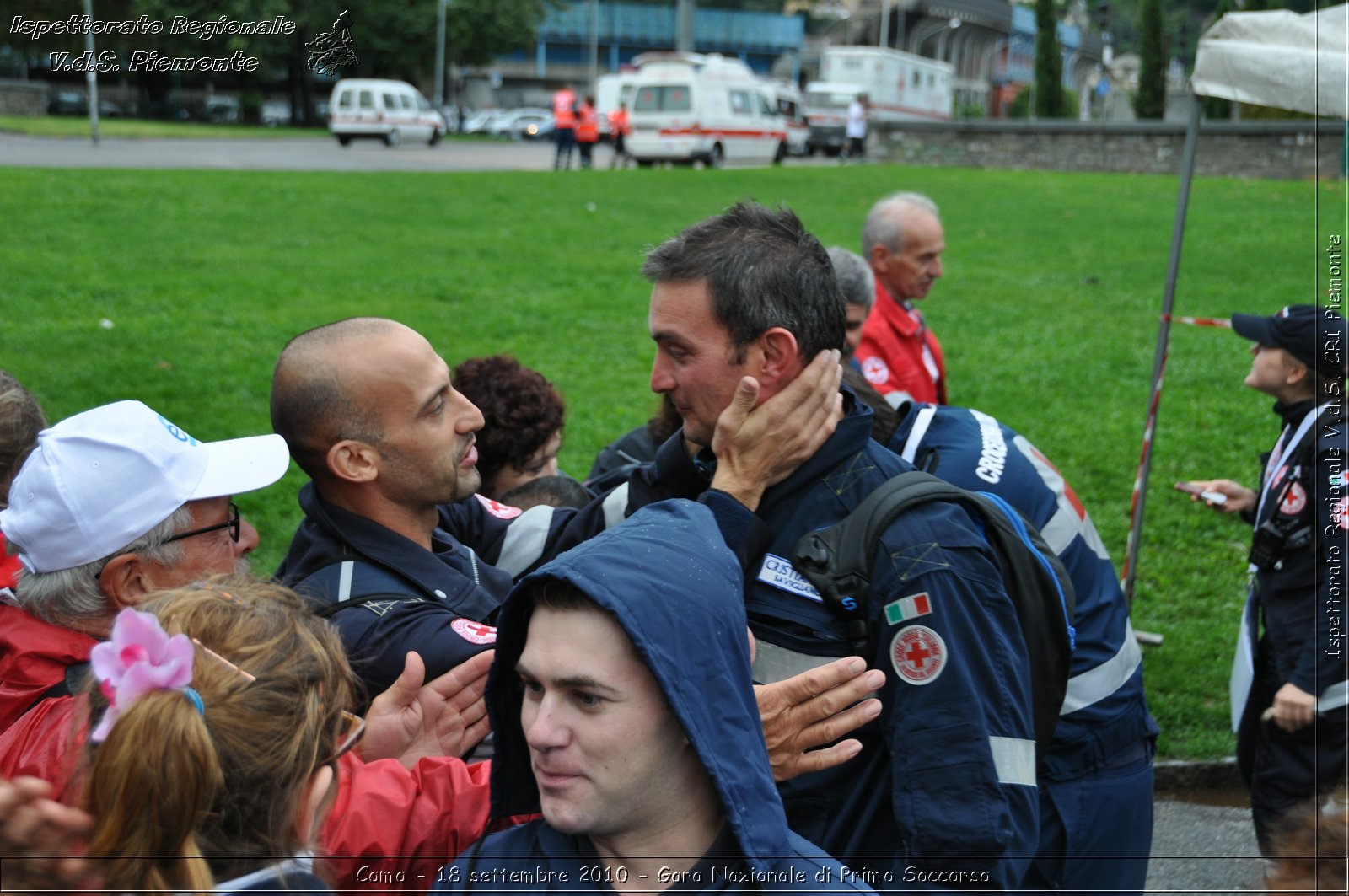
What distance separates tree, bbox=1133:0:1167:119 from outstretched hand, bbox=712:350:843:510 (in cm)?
2354

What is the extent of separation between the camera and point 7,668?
2346 millimetres

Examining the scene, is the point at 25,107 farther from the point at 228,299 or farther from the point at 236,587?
the point at 236,587

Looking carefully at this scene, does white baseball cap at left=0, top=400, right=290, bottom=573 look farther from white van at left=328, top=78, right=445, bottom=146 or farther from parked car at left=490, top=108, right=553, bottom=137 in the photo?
parked car at left=490, top=108, right=553, bottom=137

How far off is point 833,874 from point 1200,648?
16.7 feet

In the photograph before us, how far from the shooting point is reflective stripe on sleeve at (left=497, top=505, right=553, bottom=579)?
3.31 metres

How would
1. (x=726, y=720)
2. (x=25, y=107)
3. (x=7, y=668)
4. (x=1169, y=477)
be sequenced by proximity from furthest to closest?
(x=25, y=107) → (x=1169, y=477) → (x=7, y=668) → (x=726, y=720)

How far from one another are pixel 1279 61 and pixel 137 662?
5.57 metres

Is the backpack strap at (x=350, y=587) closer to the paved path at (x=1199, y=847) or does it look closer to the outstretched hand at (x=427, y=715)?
the outstretched hand at (x=427, y=715)

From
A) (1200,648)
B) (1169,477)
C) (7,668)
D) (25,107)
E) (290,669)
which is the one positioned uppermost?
(25,107)

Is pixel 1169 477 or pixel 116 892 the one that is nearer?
pixel 116 892

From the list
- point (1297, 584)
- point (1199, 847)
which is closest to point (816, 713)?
point (1297, 584)

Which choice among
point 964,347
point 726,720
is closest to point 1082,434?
point 964,347

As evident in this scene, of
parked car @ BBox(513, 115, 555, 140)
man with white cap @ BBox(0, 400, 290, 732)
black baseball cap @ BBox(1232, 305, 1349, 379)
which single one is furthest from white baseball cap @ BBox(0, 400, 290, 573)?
parked car @ BBox(513, 115, 555, 140)

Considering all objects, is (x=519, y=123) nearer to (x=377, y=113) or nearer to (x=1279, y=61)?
(x=377, y=113)
